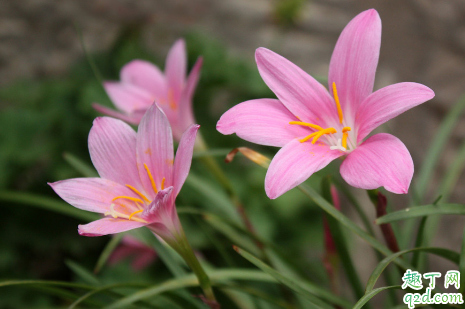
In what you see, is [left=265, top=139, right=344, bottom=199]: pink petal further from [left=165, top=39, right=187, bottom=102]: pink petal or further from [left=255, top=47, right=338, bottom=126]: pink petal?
[left=165, top=39, right=187, bottom=102]: pink petal

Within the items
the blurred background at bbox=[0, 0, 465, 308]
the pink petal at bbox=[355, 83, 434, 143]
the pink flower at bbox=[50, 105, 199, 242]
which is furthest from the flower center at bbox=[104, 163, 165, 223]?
the blurred background at bbox=[0, 0, 465, 308]

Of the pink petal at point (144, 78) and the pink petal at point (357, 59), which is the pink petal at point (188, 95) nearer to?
the pink petal at point (144, 78)

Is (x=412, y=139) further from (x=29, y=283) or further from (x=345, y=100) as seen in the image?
(x=29, y=283)

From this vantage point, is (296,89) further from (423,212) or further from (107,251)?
(107,251)

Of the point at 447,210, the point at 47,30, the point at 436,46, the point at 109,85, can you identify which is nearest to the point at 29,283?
the point at 109,85

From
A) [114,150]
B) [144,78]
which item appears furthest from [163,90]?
[114,150]

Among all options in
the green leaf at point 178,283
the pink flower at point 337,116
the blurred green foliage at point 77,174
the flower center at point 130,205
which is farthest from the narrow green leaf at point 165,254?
the blurred green foliage at point 77,174
